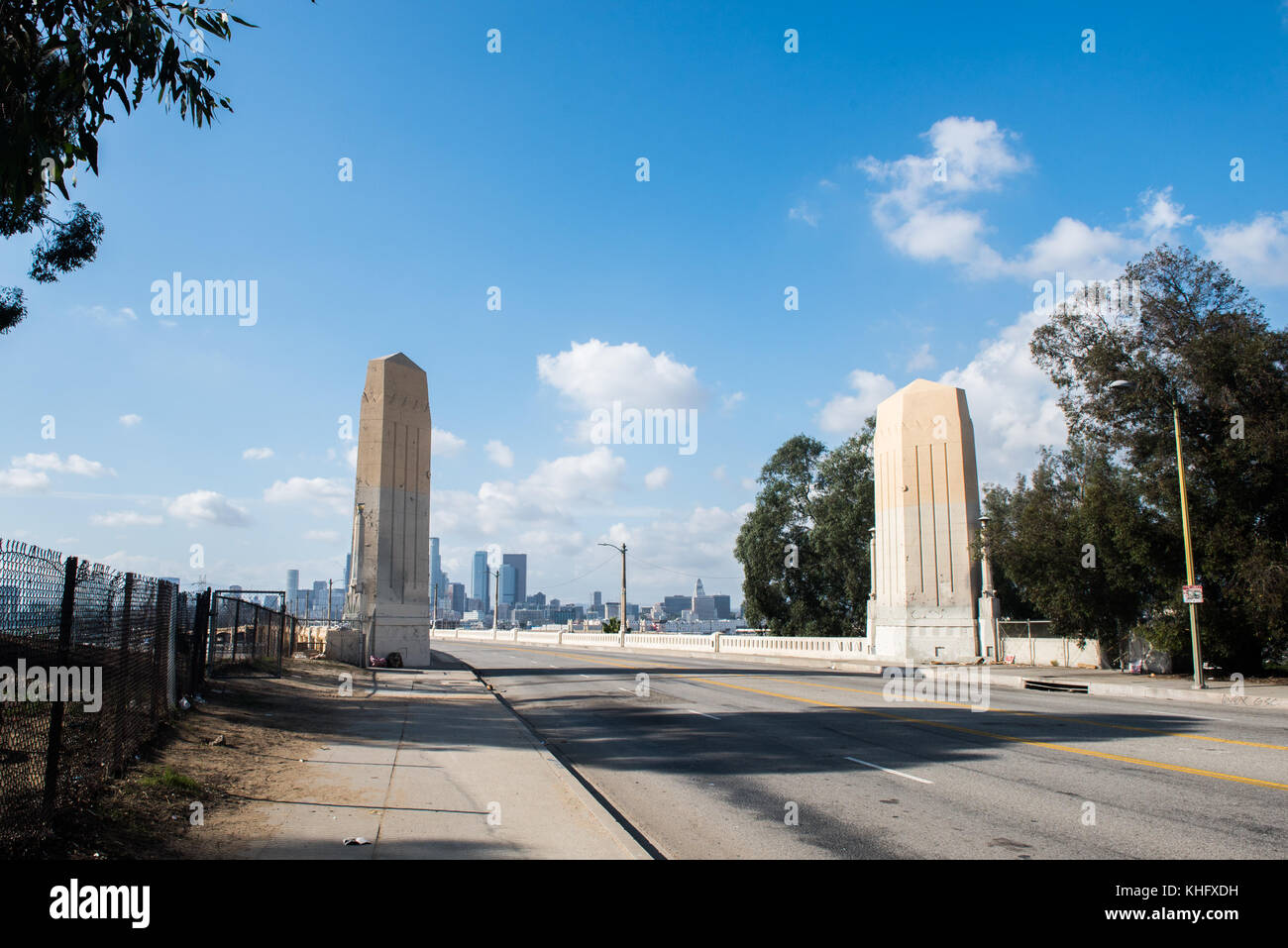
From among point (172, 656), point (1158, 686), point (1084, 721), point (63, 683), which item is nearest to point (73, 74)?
point (63, 683)

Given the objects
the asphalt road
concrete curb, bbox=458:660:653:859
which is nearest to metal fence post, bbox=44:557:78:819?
concrete curb, bbox=458:660:653:859

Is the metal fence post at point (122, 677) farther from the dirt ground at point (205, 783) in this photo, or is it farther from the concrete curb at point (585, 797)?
the concrete curb at point (585, 797)

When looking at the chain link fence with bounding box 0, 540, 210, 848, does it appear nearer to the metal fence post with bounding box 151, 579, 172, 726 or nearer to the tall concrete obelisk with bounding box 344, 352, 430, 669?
the metal fence post with bounding box 151, 579, 172, 726

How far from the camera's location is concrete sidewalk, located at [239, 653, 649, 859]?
23.1ft

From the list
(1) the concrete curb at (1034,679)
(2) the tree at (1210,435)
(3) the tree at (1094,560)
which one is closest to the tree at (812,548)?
(1) the concrete curb at (1034,679)

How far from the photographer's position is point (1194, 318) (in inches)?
1160

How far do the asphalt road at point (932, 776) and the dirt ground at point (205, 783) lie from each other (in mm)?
3569

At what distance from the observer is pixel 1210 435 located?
91.6 feet

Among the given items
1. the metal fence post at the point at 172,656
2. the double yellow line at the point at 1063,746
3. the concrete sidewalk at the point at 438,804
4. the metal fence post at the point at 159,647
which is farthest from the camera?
the metal fence post at the point at 172,656

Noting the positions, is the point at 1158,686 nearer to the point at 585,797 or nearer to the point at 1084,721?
the point at 1084,721

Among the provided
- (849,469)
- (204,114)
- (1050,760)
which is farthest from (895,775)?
(849,469)

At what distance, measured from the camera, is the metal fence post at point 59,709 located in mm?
6496

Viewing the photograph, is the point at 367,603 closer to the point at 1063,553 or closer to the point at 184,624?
the point at 184,624

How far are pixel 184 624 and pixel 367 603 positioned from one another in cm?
2119
